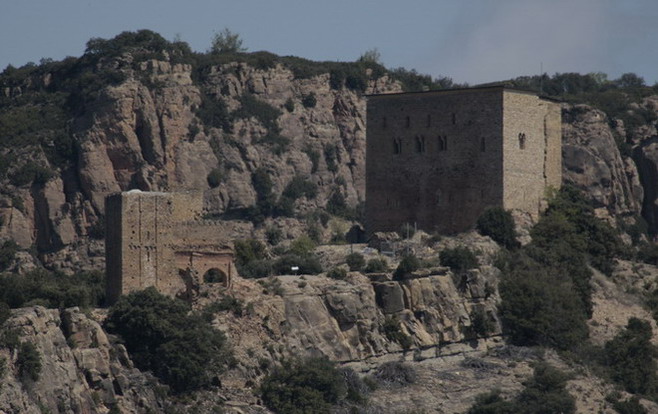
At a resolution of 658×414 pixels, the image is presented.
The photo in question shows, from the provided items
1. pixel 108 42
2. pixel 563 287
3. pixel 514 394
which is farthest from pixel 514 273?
pixel 108 42

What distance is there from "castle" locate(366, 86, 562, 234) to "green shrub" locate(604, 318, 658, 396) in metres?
7.27

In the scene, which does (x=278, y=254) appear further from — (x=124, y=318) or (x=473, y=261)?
(x=124, y=318)

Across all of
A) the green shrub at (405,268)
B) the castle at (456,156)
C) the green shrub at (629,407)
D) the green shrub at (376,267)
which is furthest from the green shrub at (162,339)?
the castle at (456,156)

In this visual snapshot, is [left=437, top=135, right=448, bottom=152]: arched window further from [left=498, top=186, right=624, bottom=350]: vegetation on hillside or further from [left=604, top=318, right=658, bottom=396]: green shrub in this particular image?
[left=604, top=318, right=658, bottom=396]: green shrub

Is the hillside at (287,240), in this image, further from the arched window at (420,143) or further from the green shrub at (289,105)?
the arched window at (420,143)

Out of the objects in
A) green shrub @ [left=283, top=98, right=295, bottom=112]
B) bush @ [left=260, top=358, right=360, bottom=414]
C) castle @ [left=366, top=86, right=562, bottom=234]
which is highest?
green shrub @ [left=283, top=98, right=295, bottom=112]

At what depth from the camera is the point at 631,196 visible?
407 feet

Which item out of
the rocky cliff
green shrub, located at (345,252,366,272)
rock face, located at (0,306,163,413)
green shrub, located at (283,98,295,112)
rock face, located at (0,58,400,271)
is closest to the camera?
rock face, located at (0,306,163,413)

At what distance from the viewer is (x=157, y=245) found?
90562mm

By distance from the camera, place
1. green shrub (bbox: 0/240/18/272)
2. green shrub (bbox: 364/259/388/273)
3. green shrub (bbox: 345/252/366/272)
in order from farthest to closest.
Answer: green shrub (bbox: 0/240/18/272) → green shrub (bbox: 345/252/366/272) → green shrub (bbox: 364/259/388/273)

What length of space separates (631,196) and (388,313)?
2857 centimetres

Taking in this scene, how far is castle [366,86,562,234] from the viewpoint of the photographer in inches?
4151

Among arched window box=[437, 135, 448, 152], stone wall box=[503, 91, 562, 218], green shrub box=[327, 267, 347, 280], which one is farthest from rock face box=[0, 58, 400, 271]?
green shrub box=[327, 267, 347, 280]

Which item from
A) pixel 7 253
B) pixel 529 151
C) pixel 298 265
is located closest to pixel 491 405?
pixel 298 265
